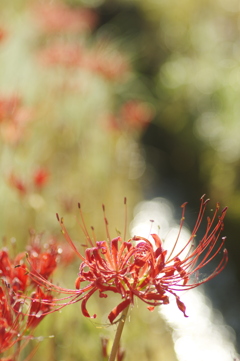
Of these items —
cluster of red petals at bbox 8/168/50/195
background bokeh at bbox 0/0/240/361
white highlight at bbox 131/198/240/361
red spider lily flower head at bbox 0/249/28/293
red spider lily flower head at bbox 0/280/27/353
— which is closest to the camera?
red spider lily flower head at bbox 0/280/27/353

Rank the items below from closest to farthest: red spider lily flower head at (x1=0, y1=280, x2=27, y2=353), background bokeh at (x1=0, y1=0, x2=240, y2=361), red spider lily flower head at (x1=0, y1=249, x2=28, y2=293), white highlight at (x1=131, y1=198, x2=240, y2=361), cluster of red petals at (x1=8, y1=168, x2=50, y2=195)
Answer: red spider lily flower head at (x1=0, y1=280, x2=27, y2=353), red spider lily flower head at (x1=0, y1=249, x2=28, y2=293), cluster of red petals at (x1=8, y1=168, x2=50, y2=195), background bokeh at (x1=0, y1=0, x2=240, y2=361), white highlight at (x1=131, y1=198, x2=240, y2=361)

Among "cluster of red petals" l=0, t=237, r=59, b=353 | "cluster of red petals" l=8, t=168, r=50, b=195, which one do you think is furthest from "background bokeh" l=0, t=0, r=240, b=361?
"cluster of red petals" l=0, t=237, r=59, b=353

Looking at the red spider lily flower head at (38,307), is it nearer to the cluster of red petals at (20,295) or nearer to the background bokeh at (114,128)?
the cluster of red petals at (20,295)

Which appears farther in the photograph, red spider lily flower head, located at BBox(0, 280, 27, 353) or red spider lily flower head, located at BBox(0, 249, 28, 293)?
red spider lily flower head, located at BBox(0, 249, 28, 293)

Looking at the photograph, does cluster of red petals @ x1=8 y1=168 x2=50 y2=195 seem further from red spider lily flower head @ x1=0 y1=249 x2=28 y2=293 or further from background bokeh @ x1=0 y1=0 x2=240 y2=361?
red spider lily flower head @ x1=0 y1=249 x2=28 y2=293

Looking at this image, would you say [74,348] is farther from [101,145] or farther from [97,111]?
[97,111]

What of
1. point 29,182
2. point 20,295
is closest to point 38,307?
point 20,295

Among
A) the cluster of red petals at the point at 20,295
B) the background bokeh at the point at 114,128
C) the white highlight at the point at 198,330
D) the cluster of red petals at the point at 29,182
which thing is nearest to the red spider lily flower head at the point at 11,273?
the cluster of red petals at the point at 20,295

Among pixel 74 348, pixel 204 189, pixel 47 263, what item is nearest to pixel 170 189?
pixel 204 189
